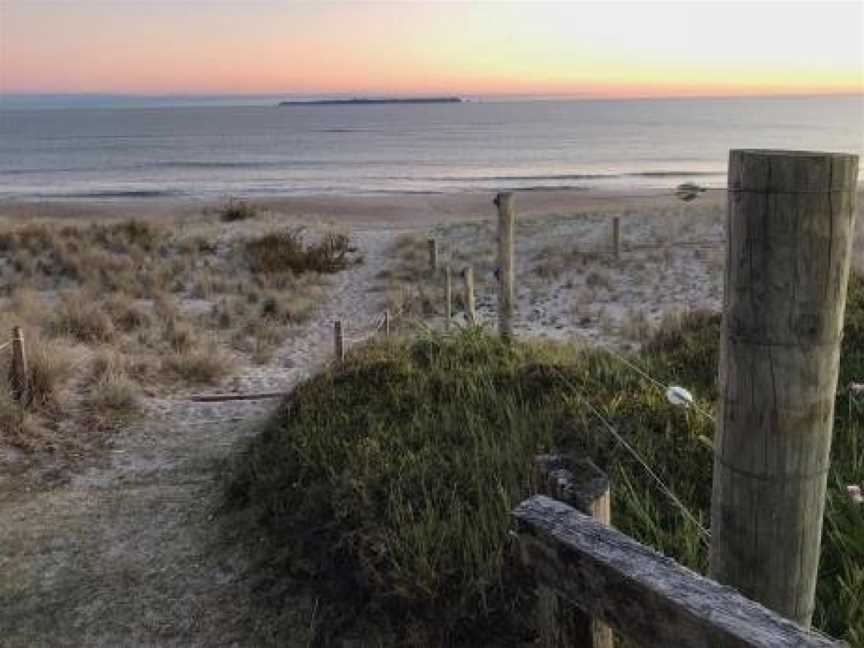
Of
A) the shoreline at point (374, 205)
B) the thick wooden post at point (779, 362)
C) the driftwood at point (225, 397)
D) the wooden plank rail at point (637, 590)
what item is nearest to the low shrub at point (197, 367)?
the driftwood at point (225, 397)

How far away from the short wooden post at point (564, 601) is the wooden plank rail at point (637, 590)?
14 centimetres

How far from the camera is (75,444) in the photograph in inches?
283

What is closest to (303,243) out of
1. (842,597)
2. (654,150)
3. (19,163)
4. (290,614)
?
(290,614)

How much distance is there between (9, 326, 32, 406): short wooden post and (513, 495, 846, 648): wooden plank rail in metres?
6.75

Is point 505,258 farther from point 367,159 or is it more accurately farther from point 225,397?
point 367,159

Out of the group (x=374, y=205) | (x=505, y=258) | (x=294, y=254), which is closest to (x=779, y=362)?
(x=505, y=258)

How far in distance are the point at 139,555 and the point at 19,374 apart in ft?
10.9

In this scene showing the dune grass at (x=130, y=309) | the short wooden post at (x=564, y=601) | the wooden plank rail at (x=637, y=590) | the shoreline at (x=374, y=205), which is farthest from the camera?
the shoreline at (x=374, y=205)

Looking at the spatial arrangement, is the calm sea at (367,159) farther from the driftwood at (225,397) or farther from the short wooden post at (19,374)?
the short wooden post at (19,374)

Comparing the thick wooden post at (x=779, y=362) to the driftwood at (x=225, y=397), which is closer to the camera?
the thick wooden post at (x=779, y=362)

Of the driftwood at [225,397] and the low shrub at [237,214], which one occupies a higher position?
the low shrub at [237,214]

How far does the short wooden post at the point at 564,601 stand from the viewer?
2258 mm

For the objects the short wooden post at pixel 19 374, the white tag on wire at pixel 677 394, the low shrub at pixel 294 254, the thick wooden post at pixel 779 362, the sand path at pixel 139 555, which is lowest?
the low shrub at pixel 294 254

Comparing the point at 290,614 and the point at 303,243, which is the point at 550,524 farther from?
the point at 303,243
